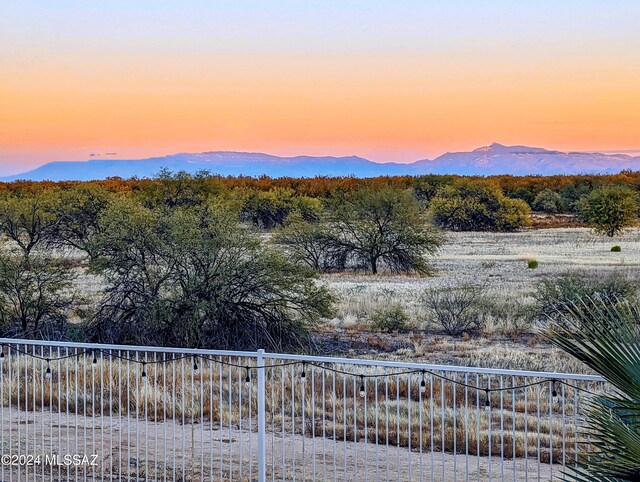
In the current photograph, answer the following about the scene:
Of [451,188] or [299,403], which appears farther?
[451,188]

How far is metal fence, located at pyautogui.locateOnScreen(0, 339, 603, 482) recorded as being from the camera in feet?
25.5

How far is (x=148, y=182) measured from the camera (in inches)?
1116

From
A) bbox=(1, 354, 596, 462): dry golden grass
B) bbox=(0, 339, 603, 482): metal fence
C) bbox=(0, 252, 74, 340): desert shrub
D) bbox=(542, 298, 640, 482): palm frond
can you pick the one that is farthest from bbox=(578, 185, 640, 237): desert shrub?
bbox=(542, 298, 640, 482): palm frond

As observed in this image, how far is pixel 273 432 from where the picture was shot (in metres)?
8.53

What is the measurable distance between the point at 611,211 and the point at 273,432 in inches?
1756

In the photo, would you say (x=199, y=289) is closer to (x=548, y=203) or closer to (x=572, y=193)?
(x=548, y=203)

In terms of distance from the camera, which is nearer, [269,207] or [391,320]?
[391,320]

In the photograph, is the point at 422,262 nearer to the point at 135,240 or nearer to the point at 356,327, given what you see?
the point at 356,327

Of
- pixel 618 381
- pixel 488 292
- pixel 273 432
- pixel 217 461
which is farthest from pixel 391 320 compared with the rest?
pixel 618 381

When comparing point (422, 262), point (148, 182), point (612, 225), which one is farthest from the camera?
point (612, 225)

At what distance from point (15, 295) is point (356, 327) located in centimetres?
777

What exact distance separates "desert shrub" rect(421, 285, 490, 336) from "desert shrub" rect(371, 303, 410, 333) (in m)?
0.72

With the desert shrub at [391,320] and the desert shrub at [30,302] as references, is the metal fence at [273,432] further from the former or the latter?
the desert shrub at [391,320]

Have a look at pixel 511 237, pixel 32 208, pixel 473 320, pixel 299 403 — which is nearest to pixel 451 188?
pixel 511 237
